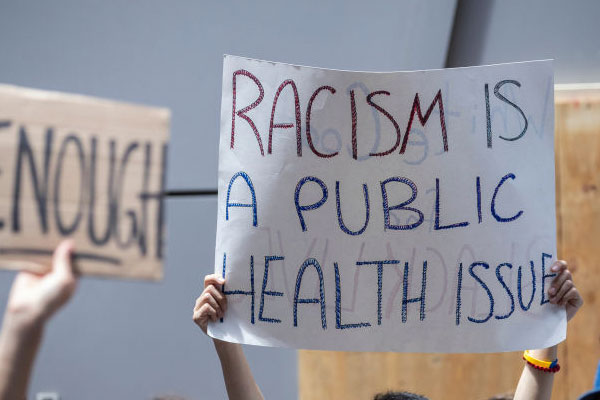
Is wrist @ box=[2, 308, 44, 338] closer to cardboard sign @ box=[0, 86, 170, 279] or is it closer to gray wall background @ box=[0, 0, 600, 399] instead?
cardboard sign @ box=[0, 86, 170, 279]

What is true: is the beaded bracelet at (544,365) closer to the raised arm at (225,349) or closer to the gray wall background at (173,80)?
the raised arm at (225,349)

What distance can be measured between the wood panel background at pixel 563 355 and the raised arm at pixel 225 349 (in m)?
0.90

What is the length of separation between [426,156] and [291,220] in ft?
1.11

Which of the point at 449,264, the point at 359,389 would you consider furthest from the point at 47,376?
the point at 449,264

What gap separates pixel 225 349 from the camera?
Result: 156 cm

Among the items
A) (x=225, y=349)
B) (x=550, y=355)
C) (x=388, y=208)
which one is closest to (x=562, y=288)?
(x=550, y=355)

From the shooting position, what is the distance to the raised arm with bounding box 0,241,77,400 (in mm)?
956

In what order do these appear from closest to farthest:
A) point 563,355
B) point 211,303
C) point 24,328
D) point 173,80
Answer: point 24,328, point 211,303, point 173,80, point 563,355

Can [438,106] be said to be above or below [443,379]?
above

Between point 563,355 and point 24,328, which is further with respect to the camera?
point 563,355

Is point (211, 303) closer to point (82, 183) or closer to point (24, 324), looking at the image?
point (82, 183)

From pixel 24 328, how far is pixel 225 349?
64 cm

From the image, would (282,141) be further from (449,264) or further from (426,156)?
(449,264)

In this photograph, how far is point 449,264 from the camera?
1558mm
